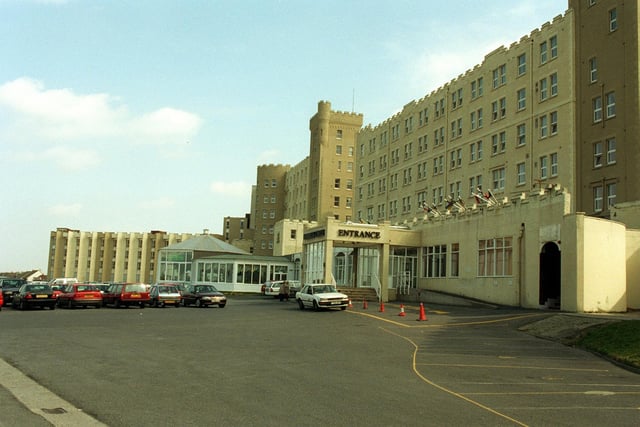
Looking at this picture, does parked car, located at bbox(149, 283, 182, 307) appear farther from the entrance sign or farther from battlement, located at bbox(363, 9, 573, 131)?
battlement, located at bbox(363, 9, 573, 131)

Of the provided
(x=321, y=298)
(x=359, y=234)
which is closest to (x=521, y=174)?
(x=359, y=234)

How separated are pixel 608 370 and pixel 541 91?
121ft

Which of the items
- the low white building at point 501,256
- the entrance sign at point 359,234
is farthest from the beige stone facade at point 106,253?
the entrance sign at point 359,234

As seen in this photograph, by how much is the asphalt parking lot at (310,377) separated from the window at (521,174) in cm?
2824

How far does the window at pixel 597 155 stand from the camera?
43.2 meters

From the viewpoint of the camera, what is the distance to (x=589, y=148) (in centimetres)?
4384

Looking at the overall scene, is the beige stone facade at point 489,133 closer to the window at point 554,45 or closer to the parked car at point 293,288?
the window at point 554,45

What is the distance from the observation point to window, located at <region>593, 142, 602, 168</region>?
43156 millimetres

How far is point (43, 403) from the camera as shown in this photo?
32.3 ft

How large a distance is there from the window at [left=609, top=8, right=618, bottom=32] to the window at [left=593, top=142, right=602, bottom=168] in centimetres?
805

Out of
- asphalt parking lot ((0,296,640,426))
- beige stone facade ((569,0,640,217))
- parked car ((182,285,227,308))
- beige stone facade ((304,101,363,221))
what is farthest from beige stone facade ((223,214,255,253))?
asphalt parking lot ((0,296,640,426))

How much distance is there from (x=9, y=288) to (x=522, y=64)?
42.1 m

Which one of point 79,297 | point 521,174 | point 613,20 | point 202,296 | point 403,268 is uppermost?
point 613,20

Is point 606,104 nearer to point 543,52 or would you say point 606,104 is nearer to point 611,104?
point 611,104
